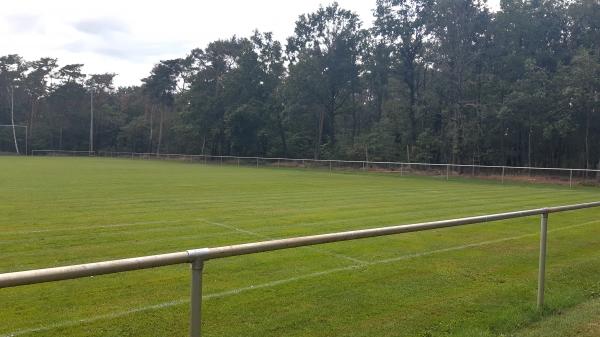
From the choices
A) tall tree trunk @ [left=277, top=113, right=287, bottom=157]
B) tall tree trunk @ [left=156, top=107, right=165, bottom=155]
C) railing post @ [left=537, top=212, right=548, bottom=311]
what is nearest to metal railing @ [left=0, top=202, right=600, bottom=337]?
railing post @ [left=537, top=212, right=548, bottom=311]

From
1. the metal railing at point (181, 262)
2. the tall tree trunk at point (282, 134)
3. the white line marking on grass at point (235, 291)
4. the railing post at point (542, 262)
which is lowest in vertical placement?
the white line marking on grass at point (235, 291)

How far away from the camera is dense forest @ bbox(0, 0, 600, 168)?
141 ft

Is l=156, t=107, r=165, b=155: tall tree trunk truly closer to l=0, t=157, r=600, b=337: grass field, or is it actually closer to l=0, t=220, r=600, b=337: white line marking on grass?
l=0, t=157, r=600, b=337: grass field

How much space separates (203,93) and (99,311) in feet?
233

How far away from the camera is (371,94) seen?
243 ft

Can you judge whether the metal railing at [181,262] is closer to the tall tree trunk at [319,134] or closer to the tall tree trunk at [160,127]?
the tall tree trunk at [319,134]

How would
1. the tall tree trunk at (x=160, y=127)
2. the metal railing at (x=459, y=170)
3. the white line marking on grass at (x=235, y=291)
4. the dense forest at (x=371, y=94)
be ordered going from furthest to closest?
the tall tree trunk at (x=160, y=127)
the dense forest at (x=371, y=94)
the metal railing at (x=459, y=170)
the white line marking on grass at (x=235, y=291)

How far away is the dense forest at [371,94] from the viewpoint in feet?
141

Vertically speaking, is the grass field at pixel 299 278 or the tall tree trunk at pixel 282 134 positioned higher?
the tall tree trunk at pixel 282 134

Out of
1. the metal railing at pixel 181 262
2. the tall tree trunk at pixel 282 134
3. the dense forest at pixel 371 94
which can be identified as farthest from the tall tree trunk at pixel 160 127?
the metal railing at pixel 181 262

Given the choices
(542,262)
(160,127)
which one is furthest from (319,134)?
(542,262)

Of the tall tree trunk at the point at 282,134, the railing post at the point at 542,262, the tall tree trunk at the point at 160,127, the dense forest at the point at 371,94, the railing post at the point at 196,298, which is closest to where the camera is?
the railing post at the point at 196,298

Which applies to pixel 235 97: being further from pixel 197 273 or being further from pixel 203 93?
pixel 197 273

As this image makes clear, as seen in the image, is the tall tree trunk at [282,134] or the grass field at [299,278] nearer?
the grass field at [299,278]
